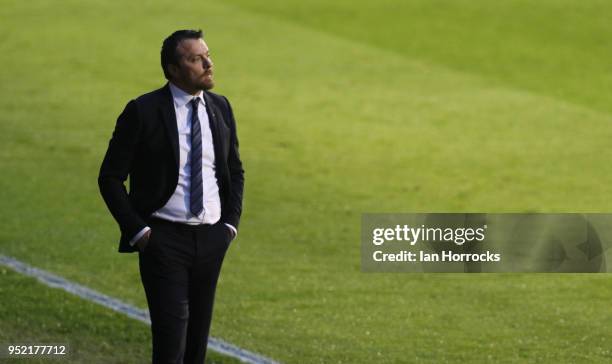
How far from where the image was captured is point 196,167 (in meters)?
6.86

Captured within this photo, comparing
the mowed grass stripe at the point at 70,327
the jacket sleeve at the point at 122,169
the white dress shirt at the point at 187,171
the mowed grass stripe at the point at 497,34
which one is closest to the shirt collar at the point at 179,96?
the white dress shirt at the point at 187,171

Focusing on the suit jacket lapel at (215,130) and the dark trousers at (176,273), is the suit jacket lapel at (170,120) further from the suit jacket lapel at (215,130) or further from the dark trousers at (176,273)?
the dark trousers at (176,273)

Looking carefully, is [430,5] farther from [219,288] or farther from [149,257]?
[149,257]

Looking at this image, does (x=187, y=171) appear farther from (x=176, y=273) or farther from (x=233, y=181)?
(x=176, y=273)

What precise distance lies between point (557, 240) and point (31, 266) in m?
4.83

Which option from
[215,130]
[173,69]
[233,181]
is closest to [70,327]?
[233,181]

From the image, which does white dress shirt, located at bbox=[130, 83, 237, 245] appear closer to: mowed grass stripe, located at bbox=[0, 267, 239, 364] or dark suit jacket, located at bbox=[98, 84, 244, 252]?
dark suit jacket, located at bbox=[98, 84, 244, 252]

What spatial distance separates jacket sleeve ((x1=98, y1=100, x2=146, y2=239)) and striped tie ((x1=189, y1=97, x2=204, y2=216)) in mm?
260

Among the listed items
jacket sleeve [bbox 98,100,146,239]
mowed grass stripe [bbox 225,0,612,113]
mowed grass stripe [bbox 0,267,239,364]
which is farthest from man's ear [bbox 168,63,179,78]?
mowed grass stripe [bbox 225,0,612,113]

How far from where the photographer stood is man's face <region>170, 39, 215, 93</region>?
673cm

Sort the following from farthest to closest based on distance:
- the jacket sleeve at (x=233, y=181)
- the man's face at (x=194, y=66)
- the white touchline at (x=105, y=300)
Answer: the white touchline at (x=105, y=300) → the jacket sleeve at (x=233, y=181) → the man's face at (x=194, y=66)

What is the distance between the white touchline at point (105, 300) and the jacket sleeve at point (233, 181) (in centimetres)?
227

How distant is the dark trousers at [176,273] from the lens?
684cm

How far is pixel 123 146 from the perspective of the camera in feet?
22.4
